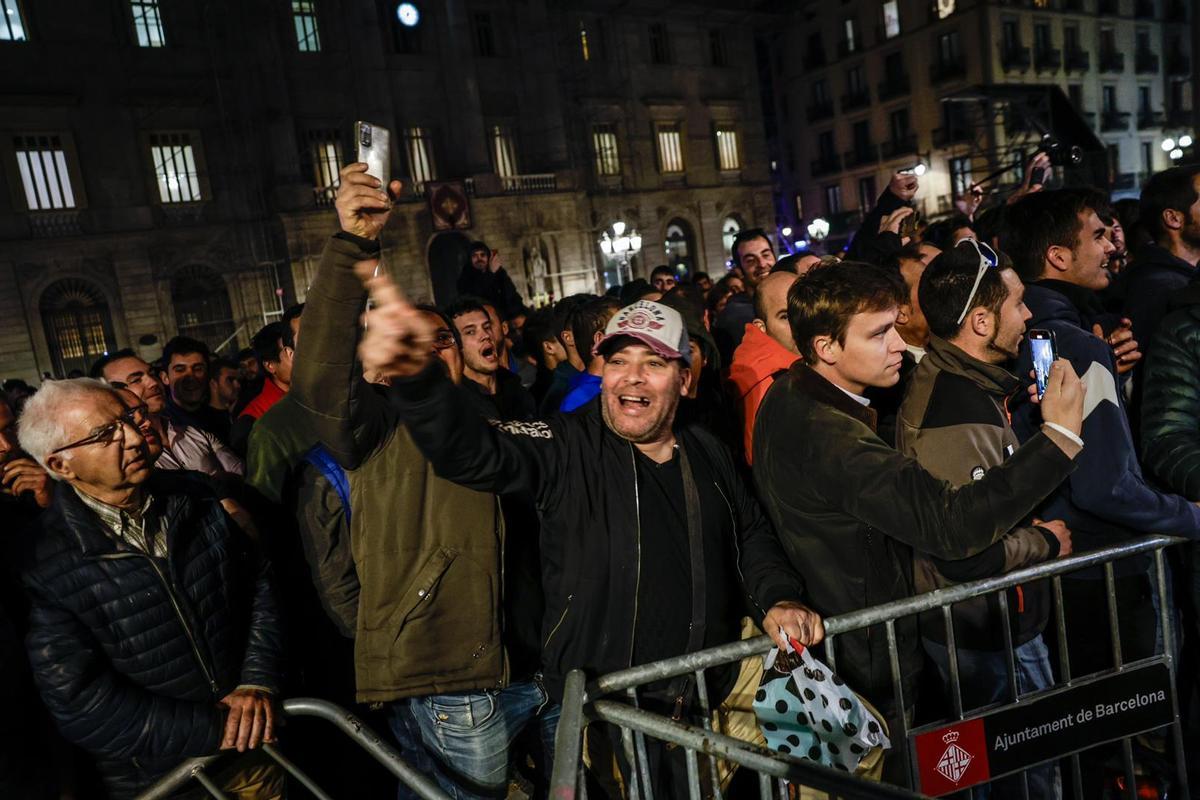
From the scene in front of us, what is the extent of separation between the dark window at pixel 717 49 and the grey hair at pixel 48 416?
34.8m

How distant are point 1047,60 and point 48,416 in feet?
144

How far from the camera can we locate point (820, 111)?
135ft

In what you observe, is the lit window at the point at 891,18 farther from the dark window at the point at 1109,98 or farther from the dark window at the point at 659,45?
the dark window at the point at 659,45

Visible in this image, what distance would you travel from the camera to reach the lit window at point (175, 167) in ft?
71.8

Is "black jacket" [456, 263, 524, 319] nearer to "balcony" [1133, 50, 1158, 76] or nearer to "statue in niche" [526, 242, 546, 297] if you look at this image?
"statue in niche" [526, 242, 546, 297]

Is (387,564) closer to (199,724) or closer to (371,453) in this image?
(371,453)

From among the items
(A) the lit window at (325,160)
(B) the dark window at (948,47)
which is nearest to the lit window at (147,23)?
(A) the lit window at (325,160)

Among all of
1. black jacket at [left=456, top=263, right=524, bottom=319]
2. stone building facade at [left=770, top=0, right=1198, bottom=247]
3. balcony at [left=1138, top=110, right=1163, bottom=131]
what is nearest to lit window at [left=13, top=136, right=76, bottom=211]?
black jacket at [left=456, top=263, right=524, bottom=319]

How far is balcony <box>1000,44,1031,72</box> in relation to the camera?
33.7 meters

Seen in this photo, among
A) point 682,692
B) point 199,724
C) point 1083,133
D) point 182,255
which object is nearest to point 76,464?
point 199,724

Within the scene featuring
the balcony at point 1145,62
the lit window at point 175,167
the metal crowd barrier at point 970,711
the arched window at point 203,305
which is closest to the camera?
the metal crowd barrier at point 970,711

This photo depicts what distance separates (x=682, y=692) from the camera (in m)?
2.44

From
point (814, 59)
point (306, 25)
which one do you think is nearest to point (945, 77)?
point (814, 59)

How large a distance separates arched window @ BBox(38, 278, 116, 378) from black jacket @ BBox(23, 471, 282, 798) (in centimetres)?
2209
